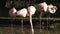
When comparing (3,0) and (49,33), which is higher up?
(3,0)

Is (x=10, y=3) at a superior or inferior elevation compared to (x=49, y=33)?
superior

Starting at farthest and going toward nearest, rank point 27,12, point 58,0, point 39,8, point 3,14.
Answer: point 3,14 < point 58,0 < point 39,8 < point 27,12

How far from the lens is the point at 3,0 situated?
1773 centimetres

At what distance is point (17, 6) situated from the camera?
661 inches

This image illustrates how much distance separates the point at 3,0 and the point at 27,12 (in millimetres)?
9044

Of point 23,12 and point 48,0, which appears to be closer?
point 23,12

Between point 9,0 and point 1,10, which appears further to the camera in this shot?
point 1,10

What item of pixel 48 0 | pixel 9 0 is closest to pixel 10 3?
A: pixel 9 0

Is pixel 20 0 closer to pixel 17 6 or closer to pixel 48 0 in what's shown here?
pixel 17 6

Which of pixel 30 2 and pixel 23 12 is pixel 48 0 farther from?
pixel 23 12

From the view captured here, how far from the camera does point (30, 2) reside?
1648 centimetres

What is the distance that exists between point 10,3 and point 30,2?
1425 mm

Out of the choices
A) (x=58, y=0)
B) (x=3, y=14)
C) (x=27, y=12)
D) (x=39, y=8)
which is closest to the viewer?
(x=27, y=12)

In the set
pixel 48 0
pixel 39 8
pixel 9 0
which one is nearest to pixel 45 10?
pixel 39 8
